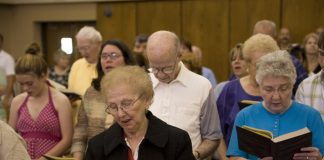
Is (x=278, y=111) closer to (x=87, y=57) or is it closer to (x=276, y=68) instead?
(x=276, y=68)

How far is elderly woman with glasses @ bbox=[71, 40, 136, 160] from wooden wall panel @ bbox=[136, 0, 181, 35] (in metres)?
6.32

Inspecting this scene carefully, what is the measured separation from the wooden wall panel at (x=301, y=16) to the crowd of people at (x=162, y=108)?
14.8 ft

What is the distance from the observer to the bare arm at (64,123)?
358cm

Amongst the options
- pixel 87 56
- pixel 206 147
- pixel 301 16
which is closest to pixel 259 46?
pixel 206 147

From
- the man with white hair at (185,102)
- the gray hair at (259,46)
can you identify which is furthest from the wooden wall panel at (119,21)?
the man with white hair at (185,102)

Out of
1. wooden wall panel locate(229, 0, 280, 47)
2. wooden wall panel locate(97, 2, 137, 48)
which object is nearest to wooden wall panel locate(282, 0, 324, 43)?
wooden wall panel locate(229, 0, 280, 47)

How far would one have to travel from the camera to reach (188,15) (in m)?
9.59

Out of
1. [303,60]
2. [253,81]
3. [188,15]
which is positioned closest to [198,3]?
[188,15]

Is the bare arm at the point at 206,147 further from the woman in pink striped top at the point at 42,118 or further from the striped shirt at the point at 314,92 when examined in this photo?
the woman in pink striped top at the point at 42,118

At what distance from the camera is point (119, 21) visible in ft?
33.7

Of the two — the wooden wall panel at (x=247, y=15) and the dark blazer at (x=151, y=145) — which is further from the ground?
the wooden wall panel at (x=247, y=15)

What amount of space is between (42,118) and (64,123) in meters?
0.17

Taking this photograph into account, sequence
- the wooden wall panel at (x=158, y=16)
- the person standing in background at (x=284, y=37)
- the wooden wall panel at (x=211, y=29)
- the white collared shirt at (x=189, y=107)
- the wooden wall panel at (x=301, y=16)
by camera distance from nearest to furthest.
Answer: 1. the white collared shirt at (x=189, y=107)
2. the person standing in background at (x=284, y=37)
3. the wooden wall panel at (x=301, y=16)
4. the wooden wall panel at (x=211, y=29)
5. the wooden wall panel at (x=158, y=16)

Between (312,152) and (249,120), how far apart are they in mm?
397
